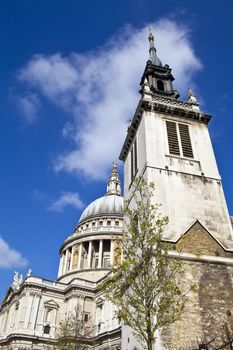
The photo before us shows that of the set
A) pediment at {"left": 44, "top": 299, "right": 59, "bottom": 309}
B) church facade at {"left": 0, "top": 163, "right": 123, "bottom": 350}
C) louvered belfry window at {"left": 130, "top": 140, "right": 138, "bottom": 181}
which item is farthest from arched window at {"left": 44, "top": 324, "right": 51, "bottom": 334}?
louvered belfry window at {"left": 130, "top": 140, "right": 138, "bottom": 181}

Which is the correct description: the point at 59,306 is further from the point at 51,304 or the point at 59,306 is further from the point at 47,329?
the point at 47,329

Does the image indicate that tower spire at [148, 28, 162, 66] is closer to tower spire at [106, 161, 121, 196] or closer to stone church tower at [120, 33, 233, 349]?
stone church tower at [120, 33, 233, 349]

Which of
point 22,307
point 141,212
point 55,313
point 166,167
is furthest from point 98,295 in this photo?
point 141,212

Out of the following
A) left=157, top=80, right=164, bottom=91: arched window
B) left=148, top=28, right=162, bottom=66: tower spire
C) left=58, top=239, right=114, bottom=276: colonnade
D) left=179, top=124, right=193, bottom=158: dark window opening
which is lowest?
left=179, top=124, right=193, bottom=158: dark window opening

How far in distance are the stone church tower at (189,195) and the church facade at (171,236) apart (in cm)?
4

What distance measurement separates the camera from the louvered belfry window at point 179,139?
24.1 m

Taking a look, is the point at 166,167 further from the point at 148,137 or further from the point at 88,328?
the point at 88,328

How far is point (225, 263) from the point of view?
61.0 feet

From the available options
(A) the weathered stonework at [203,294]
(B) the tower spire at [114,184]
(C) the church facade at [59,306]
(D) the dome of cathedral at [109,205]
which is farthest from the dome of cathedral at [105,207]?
(A) the weathered stonework at [203,294]

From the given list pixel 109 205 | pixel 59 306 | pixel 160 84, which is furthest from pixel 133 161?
pixel 109 205

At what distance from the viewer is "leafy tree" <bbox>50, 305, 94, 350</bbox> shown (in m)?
25.2

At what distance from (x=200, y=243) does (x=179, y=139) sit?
28.9ft

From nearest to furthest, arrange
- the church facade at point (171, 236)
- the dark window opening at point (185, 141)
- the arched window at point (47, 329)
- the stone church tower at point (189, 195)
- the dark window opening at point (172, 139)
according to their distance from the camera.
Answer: the stone church tower at point (189, 195) < the church facade at point (171, 236) < the dark window opening at point (172, 139) < the dark window opening at point (185, 141) < the arched window at point (47, 329)

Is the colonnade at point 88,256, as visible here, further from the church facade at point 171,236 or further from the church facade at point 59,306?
the church facade at point 171,236
